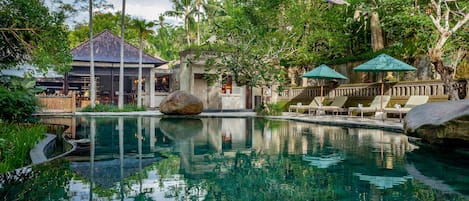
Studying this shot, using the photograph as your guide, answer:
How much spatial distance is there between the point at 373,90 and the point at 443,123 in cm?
1134

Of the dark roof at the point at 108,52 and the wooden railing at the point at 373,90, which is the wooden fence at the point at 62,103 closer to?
the dark roof at the point at 108,52

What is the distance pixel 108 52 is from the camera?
93.6 ft

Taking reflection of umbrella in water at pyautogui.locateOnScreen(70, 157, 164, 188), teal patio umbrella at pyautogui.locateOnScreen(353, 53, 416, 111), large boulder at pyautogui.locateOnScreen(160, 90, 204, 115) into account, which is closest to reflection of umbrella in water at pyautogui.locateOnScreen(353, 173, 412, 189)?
reflection of umbrella in water at pyautogui.locateOnScreen(70, 157, 164, 188)

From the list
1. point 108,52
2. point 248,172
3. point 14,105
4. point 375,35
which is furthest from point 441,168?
point 108,52

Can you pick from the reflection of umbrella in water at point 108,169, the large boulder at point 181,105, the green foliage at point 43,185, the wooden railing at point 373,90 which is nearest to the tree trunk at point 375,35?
the wooden railing at point 373,90

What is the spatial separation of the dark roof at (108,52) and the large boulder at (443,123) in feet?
74.7

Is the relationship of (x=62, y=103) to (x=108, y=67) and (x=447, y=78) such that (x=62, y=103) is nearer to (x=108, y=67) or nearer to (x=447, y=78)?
(x=108, y=67)

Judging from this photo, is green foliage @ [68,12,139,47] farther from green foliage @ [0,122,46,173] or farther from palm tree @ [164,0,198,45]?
green foliage @ [0,122,46,173]

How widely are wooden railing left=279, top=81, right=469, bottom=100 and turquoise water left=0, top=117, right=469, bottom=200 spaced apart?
634cm

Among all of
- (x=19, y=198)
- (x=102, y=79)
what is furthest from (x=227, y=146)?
(x=102, y=79)

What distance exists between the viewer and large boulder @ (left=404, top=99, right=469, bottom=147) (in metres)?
7.21

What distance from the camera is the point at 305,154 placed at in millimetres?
8047

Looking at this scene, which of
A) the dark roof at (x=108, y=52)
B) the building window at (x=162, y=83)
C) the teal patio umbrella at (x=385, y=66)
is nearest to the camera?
the teal patio umbrella at (x=385, y=66)

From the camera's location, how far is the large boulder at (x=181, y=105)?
65.8 feet
